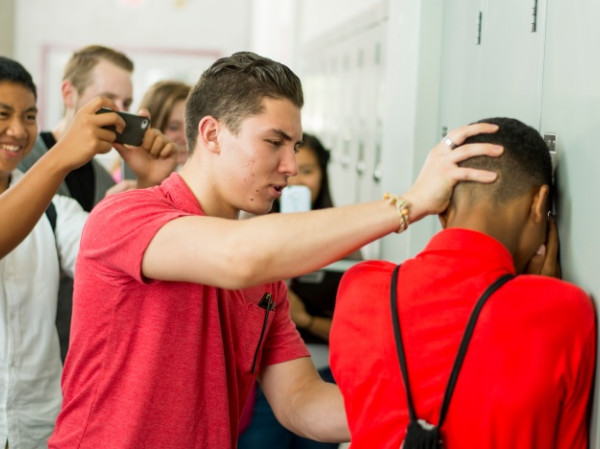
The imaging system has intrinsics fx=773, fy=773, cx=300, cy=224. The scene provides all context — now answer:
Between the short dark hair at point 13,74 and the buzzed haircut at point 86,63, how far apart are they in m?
0.68

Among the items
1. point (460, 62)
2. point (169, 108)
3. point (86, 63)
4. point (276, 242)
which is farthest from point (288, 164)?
point (169, 108)

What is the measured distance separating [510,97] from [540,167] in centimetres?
40

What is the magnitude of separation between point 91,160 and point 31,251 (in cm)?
74

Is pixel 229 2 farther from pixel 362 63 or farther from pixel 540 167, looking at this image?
pixel 540 167

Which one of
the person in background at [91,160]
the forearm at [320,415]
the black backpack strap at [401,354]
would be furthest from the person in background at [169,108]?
the black backpack strap at [401,354]

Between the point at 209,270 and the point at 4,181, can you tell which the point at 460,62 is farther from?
the point at 4,181

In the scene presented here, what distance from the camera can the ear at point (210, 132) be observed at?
1516 mm

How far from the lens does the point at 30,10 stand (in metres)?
7.70

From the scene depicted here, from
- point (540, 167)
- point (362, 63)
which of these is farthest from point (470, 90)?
point (362, 63)

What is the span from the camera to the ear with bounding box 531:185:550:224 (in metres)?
1.21

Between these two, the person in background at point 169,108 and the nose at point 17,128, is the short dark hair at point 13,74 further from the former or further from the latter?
the person in background at point 169,108

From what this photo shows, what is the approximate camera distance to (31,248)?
2.00 m

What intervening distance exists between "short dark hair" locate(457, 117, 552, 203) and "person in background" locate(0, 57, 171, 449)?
828 mm

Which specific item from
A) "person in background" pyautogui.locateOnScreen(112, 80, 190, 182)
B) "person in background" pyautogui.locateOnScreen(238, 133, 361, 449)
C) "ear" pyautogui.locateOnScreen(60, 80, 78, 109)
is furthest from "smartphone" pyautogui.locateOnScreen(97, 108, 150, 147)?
"person in background" pyautogui.locateOnScreen(112, 80, 190, 182)
